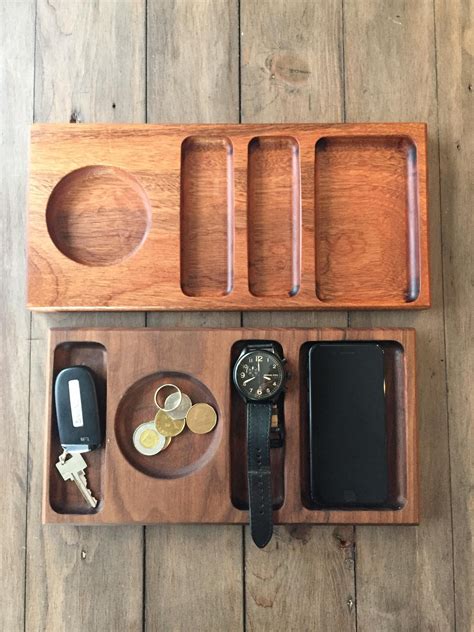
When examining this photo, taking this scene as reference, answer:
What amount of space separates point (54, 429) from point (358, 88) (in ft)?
2.65

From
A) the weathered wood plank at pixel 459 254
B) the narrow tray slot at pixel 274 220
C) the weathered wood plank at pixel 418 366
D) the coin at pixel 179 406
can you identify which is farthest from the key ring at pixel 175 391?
the weathered wood plank at pixel 459 254

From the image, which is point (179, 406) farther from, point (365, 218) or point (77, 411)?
point (365, 218)

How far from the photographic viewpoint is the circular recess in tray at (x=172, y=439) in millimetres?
1049

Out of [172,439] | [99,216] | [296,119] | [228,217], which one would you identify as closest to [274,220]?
[228,217]

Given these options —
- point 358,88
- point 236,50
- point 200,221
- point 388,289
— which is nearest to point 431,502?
point 388,289

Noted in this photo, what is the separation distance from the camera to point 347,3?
1.15 meters

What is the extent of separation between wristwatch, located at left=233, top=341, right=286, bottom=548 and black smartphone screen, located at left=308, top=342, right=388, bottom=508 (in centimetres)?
7

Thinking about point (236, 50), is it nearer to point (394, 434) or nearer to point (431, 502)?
point (394, 434)

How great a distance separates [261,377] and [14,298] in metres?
0.47

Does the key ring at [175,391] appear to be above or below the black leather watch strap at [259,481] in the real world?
above

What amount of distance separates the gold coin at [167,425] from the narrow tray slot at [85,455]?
0.31 ft

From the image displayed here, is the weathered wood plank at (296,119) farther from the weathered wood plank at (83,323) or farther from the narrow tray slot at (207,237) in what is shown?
the weathered wood plank at (83,323)

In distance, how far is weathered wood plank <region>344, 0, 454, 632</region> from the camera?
1.06m

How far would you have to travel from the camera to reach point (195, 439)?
1051 mm
